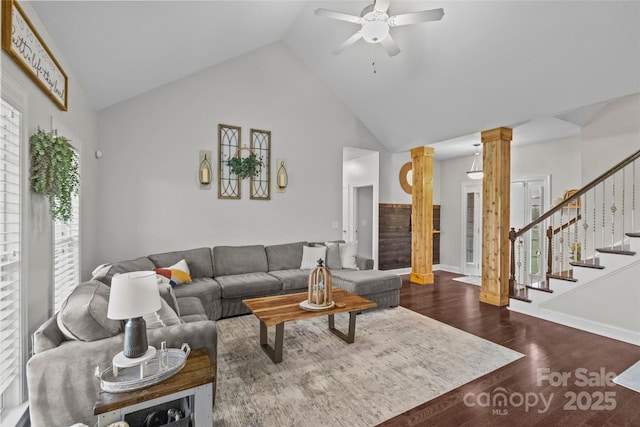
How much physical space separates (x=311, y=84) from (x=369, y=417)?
16.7ft

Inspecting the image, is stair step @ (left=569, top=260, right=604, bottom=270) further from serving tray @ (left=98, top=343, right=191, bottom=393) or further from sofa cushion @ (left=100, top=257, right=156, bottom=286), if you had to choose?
sofa cushion @ (left=100, top=257, right=156, bottom=286)

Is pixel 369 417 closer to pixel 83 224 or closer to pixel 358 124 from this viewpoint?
pixel 83 224

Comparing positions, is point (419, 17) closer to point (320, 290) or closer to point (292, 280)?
point (320, 290)

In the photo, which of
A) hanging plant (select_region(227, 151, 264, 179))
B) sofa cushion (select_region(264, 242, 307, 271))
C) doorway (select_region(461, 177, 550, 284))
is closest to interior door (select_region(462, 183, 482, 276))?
doorway (select_region(461, 177, 550, 284))

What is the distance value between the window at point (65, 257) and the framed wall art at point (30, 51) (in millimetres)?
1016

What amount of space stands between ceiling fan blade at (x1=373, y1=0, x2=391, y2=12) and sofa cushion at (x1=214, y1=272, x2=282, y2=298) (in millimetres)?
3345

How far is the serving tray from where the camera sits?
150 centimetres

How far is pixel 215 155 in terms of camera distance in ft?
15.5

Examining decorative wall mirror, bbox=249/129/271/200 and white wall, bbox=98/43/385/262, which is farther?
decorative wall mirror, bbox=249/129/271/200

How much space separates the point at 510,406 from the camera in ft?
7.23

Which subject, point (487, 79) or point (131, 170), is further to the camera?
point (131, 170)

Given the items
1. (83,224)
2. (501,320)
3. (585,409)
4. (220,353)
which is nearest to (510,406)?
(585,409)

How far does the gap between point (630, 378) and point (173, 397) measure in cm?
354

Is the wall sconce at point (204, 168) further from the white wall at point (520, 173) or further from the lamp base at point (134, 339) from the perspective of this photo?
the white wall at point (520, 173)
